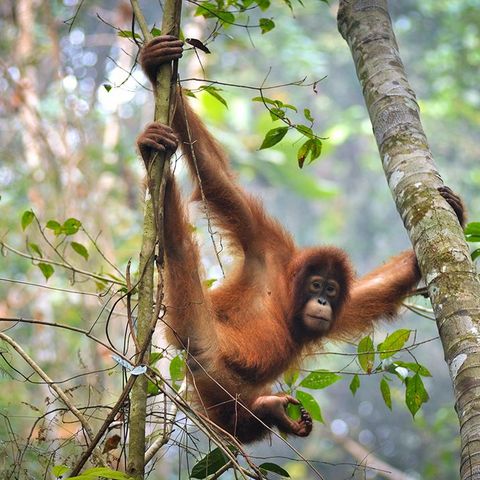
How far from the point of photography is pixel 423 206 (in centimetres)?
253

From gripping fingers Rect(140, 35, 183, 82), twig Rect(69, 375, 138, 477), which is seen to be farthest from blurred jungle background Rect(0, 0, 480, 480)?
twig Rect(69, 375, 138, 477)

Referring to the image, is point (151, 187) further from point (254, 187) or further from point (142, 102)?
point (254, 187)

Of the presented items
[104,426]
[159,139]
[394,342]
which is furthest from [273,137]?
[104,426]

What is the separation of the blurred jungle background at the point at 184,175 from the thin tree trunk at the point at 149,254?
23 centimetres

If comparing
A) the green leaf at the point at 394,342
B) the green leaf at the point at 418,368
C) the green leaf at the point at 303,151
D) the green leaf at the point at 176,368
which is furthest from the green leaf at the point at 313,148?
the green leaf at the point at 176,368

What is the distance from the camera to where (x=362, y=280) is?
4.60 meters

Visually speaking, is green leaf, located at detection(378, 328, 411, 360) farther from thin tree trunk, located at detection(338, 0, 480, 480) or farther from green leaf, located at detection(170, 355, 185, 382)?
green leaf, located at detection(170, 355, 185, 382)

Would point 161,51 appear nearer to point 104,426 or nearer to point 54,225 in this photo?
point 54,225

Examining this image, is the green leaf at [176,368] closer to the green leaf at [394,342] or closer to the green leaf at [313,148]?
the green leaf at [394,342]

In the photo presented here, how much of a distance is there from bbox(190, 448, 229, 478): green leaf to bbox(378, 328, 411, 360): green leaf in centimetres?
74

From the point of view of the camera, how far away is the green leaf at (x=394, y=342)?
9.32ft

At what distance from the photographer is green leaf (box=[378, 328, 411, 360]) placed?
2.84 metres

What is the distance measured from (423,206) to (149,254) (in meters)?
0.95

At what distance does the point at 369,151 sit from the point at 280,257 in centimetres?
1435
